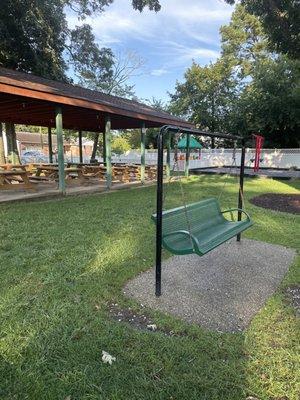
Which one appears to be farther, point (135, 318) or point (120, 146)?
point (120, 146)

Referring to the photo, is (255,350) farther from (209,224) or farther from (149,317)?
(209,224)

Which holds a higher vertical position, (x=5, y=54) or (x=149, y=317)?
(x=5, y=54)

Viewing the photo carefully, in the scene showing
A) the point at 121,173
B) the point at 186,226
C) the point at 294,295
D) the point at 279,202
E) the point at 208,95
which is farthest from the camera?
the point at 208,95

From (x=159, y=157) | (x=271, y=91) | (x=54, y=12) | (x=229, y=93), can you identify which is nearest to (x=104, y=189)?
(x=159, y=157)

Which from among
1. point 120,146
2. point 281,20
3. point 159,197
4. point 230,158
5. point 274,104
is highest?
point 281,20

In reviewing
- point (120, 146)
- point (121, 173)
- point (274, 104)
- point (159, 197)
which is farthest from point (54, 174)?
point (120, 146)

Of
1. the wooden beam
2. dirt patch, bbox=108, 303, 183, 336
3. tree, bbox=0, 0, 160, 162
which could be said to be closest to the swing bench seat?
dirt patch, bbox=108, 303, 183, 336

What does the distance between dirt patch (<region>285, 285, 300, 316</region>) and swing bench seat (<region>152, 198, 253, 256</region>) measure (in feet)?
2.68

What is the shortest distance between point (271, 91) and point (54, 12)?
1600 cm

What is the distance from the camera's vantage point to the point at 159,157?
308 cm

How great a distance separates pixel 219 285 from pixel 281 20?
1022cm

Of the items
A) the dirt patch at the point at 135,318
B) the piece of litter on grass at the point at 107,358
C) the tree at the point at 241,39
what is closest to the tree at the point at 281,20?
the dirt patch at the point at 135,318

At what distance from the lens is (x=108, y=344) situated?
2412mm

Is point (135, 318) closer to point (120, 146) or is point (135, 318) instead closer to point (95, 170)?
point (95, 170)
